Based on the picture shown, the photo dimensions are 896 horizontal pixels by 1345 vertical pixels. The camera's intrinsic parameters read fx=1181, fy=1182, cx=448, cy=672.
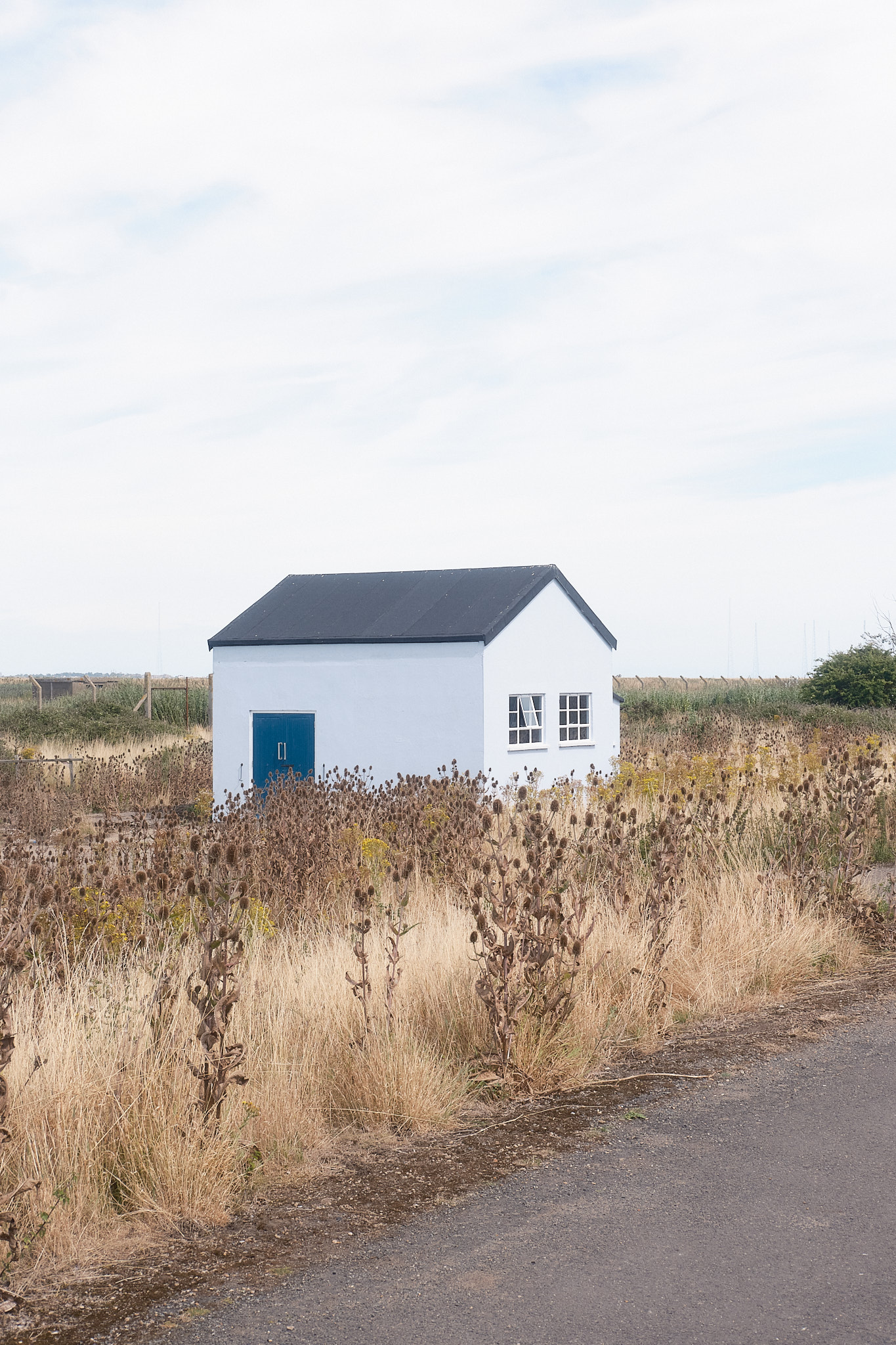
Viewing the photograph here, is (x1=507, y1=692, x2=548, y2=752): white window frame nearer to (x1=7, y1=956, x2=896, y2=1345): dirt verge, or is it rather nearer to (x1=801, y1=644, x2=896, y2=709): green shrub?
(x1=7, y1=956, x2=896, y2=1345): dirt verge

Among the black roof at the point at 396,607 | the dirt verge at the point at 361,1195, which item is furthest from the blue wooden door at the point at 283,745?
the dirt verge at the point at 361,1195

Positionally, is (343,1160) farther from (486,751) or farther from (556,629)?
(556,629)

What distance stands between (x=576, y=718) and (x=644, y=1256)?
668 inches

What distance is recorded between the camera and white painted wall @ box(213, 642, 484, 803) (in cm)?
1850

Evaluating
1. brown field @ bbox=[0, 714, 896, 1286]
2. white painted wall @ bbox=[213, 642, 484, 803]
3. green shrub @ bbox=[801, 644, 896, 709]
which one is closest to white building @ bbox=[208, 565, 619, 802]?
white painted wall @ bbox=[213, 642, 484, 803]

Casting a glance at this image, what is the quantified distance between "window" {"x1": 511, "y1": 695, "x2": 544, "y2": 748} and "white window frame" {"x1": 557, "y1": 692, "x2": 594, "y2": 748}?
46cm

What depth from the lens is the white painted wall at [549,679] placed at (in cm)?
1869

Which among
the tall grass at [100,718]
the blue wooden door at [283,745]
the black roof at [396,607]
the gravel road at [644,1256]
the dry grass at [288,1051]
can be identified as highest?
the black roof at [396,607]

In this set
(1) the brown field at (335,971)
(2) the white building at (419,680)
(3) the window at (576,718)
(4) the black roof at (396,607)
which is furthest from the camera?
(3) the window at (576,718)

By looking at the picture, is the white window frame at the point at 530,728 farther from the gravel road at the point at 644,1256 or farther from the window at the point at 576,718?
the gravel road at the point at 644,1256

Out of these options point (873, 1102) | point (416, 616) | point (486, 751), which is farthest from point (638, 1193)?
point (416, 616)

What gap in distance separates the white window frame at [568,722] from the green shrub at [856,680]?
19.8m

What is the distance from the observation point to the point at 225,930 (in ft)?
15.3

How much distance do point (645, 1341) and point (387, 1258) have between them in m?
0.95
